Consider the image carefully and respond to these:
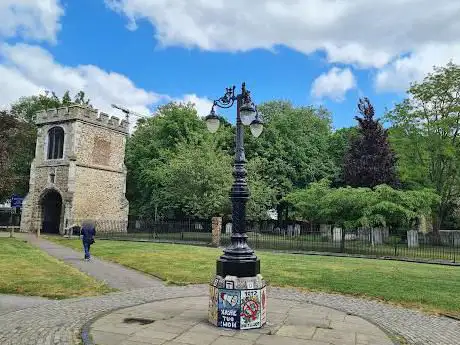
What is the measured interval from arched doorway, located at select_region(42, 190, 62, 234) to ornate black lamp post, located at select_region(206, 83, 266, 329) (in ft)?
103

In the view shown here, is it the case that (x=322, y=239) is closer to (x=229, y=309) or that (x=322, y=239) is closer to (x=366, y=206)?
(x=366, y=206)

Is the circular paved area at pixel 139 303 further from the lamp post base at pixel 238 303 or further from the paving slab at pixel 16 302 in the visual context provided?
the lamp post base at pixel 238 303

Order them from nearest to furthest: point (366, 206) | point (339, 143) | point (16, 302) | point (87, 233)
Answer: point (16, 302), point (87, 233), point (366, 206), point (339, 143)

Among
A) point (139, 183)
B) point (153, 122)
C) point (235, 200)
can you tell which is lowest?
point (235, 200)

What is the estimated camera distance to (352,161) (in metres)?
37.4

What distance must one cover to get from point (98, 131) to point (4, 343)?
3270 cm

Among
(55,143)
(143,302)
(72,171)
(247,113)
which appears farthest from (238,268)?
(55,143)

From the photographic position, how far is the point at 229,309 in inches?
294

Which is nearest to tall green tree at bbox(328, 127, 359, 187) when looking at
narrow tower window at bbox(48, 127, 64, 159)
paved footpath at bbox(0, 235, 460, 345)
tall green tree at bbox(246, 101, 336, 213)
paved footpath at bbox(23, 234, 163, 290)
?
tall green tree at bbox(246, 101, 336, 213)

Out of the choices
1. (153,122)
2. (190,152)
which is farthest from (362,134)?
(153,122)

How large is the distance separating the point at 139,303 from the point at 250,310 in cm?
322

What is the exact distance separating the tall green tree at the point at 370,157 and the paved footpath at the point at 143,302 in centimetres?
2654

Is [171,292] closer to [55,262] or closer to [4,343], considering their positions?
[4,343]

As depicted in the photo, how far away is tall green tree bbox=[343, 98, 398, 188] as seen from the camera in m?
36.0
